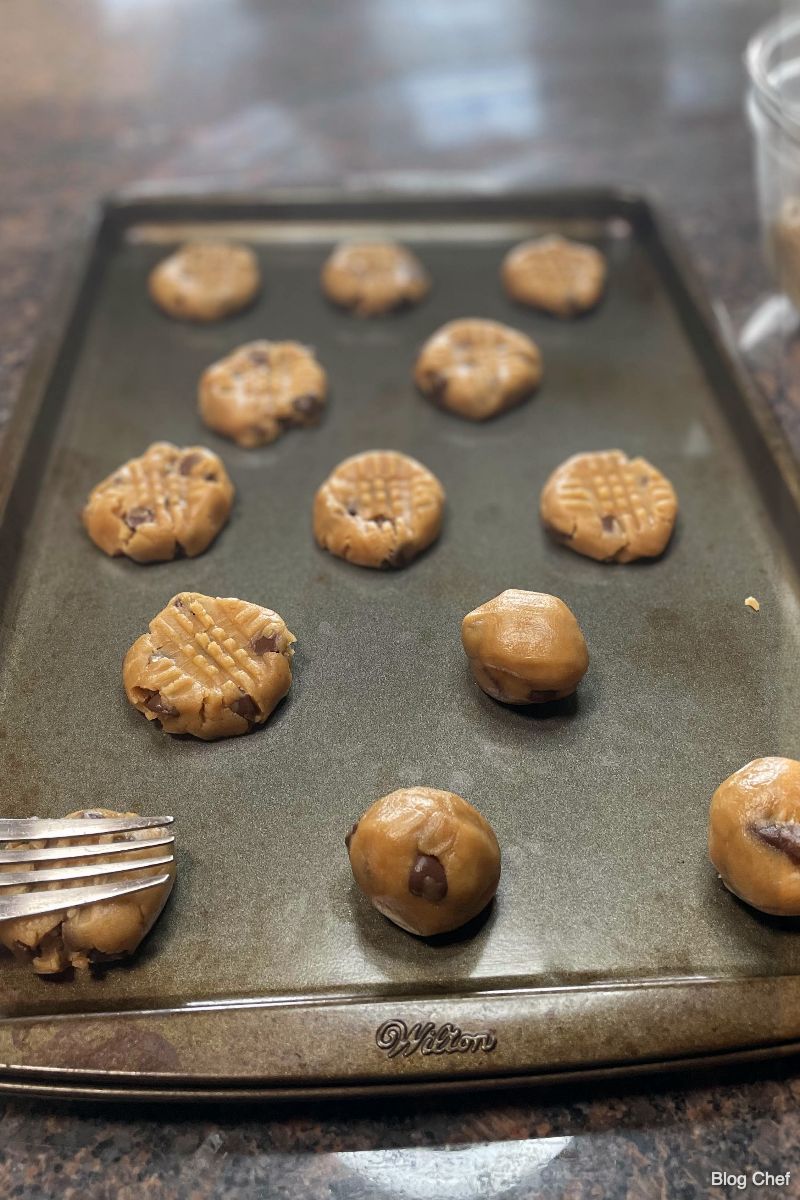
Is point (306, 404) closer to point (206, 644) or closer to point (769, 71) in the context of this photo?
point (206, 644)

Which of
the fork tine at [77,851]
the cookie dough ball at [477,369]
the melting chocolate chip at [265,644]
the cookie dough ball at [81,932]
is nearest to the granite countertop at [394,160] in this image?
the cookie dough ball at [81,932]

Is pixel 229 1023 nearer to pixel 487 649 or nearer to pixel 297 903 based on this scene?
pixel 297 903

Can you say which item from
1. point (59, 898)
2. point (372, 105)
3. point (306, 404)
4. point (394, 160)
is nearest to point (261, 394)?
point (306, 404)

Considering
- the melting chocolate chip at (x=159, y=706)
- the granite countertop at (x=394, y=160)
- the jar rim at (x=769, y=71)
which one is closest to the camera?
the granite countertop at (x=394, y=160)

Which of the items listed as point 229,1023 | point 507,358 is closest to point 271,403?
point 507,358

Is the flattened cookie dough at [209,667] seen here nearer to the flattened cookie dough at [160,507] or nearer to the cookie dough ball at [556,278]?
the flattened cookie dough at [160,507]
